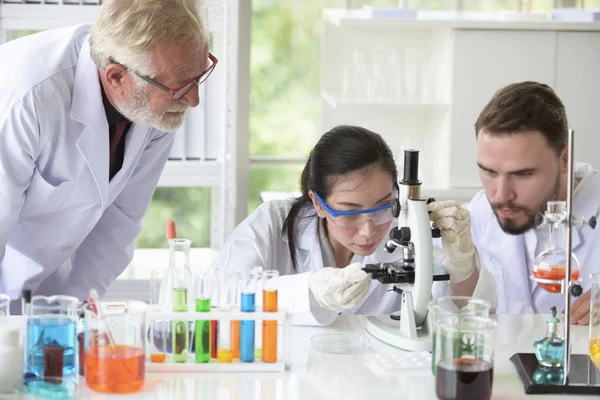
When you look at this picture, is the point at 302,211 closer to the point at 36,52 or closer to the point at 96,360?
the point at 36,52

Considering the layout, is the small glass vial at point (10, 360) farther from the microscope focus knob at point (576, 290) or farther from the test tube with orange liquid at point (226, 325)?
the microscope focus knob at point (576, 290)

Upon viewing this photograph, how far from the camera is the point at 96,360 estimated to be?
1556mm

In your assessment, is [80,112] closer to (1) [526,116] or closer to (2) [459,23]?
(1) [526,116]

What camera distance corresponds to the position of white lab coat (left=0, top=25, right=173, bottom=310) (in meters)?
2.12

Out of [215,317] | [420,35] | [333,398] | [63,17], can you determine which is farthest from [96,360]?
[420,35]

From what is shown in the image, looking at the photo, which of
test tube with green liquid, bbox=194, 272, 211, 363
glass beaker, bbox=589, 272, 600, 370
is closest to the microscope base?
glass beaker, bbox=589, 272, 600, 370

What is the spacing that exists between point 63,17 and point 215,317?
235 cm

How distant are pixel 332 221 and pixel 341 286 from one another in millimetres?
468

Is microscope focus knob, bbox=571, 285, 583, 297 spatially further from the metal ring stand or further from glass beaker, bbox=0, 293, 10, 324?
glass beaker, bbox=0, 293, 10, 324

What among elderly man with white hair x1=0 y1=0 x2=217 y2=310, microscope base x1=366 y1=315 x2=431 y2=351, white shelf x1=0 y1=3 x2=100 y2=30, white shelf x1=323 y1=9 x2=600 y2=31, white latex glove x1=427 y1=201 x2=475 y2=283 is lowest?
microscope base x1=366 y1=315 x2=431 y2=351

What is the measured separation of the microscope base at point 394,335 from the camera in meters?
1.85

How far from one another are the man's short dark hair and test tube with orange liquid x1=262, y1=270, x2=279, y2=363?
1.24 meters

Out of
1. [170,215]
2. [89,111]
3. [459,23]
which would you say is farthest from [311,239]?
[170,215]

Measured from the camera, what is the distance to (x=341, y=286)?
1881 millimetres
